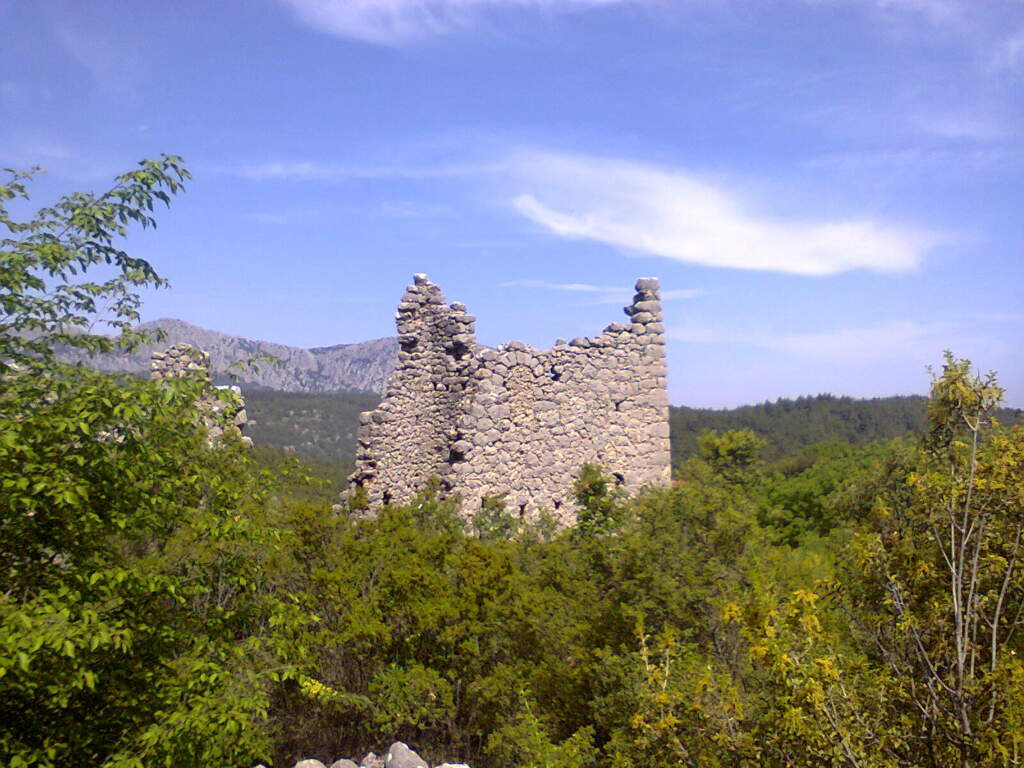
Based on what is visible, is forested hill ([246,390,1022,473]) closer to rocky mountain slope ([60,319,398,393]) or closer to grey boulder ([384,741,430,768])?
rocky mountain slope ([60,319,398,393])

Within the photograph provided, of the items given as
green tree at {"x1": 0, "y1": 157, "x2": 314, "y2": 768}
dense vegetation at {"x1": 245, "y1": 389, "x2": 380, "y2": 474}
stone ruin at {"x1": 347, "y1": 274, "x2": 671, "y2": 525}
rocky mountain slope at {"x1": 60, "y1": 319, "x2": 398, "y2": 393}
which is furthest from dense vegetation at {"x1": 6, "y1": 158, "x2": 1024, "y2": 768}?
rocky mountain slope at {"x1": 60, "y1": 319, "x2": 398, "y2": 393}

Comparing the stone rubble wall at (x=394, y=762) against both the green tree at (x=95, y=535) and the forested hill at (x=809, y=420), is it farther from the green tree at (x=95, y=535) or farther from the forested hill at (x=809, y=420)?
the forested hill at (x=809, y=420)

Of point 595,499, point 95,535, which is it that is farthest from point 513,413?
point 95,535

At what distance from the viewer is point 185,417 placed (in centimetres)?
461

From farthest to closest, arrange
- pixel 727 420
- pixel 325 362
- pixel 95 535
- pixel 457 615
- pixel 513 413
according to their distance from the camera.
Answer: pixel 325 362, pixel 727 420, pixel 513 413, pixel 457 615, pixel 95 535

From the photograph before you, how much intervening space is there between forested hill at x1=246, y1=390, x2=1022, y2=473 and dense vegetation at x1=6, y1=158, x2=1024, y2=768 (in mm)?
37002

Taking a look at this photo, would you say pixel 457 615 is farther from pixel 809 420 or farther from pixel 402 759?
pixel 809 420

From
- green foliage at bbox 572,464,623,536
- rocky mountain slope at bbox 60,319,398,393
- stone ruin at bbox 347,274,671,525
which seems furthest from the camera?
rocky mountain slope at bbox 60,319,398,393

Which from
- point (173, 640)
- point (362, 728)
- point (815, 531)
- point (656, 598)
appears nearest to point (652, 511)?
point (656, 598)

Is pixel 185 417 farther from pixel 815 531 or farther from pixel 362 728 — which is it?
pixel 815 531

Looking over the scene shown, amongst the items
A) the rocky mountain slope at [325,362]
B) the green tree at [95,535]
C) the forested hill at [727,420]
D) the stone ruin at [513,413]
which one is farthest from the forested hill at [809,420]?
the green tree at [95,535]

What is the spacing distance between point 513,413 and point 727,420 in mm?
43989

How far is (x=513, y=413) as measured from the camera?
33.7 feet

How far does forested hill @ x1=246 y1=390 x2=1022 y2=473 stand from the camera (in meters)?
47.9
